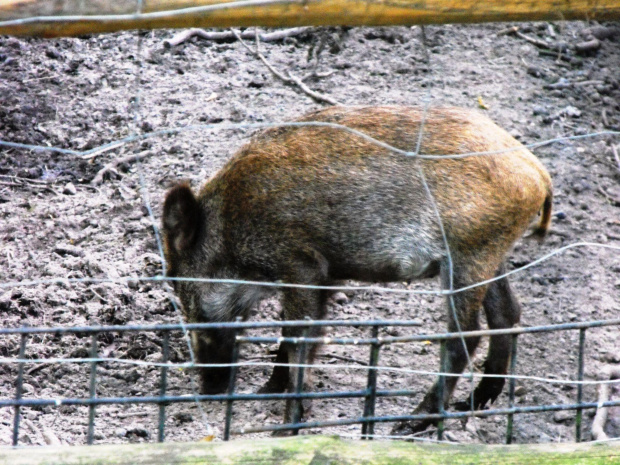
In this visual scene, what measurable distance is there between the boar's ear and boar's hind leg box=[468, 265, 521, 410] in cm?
176

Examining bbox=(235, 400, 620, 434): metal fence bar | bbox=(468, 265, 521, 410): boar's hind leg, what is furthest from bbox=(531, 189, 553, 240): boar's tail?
bbox=(235, 400, 620, 434): metal fence bar

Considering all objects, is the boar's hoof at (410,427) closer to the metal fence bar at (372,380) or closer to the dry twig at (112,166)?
the metal fence bar at (372,380)

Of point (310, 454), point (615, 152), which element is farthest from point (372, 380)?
point (615, 152)

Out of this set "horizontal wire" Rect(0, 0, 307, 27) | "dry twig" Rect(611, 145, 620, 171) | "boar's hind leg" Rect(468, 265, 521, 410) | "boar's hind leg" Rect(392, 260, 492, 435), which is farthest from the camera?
"dry twig" Rect(611, 145, 620, 171)

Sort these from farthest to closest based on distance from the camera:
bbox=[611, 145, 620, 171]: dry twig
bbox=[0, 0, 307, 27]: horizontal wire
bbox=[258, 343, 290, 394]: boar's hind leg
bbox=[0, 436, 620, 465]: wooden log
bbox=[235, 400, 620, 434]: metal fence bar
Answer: bbox=[611, 145, 620, 171]: dry twig < bbox=[258, 343, 290, 394]: boar's hind leg < bbox=[235, 400, 620, 434]: metal fence bar < bbox=[0, 436, 620, 465]: wooden log < bbox=[0, 0, 307, 27]: horizontal wire

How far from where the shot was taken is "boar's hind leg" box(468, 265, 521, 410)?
4926 mm

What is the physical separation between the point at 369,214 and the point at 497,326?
3.59 feet

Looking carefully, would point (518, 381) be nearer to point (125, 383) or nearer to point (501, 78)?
point (125, 383)

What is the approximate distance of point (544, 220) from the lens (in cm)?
489

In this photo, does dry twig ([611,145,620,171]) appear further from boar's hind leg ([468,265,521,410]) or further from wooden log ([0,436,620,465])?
wooden log ([0,436,620,465])

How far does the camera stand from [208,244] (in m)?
4.97

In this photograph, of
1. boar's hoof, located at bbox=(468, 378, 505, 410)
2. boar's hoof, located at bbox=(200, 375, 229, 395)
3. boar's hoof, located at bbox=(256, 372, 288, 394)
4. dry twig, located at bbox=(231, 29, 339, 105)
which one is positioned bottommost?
boar's hoof, located at bbox=(200, 375, 229, 395)

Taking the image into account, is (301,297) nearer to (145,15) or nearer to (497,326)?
(497,326)

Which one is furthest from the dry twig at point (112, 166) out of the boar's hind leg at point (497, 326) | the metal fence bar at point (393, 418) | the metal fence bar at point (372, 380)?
the metal fence bar at point (372, 380)
